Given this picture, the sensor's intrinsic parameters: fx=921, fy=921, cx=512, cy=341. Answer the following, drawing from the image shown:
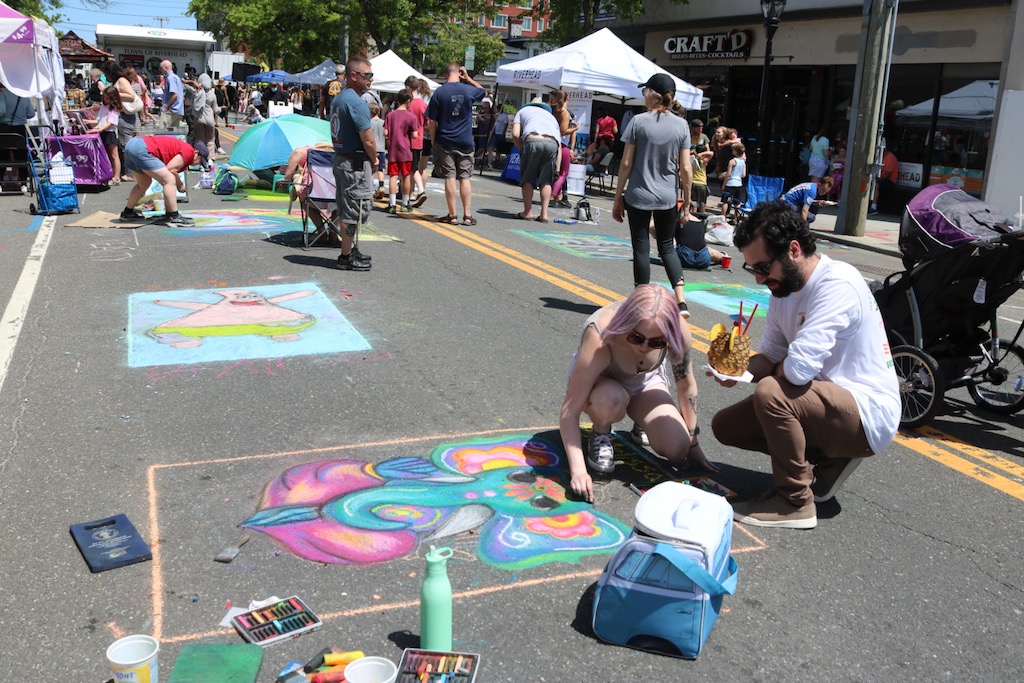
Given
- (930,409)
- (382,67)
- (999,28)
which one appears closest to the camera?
(930,409)

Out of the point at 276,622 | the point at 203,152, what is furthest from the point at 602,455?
the point at 203,152

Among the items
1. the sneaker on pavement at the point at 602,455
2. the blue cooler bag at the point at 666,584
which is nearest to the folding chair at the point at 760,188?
the sneaker on pavement at the point at 602,455

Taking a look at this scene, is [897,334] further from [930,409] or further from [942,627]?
[942,627]

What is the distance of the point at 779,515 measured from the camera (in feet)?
13.0

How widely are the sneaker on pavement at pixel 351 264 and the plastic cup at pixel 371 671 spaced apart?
6430mm

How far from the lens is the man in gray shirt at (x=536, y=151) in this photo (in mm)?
13188

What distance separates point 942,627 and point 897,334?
2812mm

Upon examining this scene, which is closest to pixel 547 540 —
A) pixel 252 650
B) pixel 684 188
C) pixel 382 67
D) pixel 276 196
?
pixel 252 650

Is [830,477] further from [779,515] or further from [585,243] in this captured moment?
[585,243]

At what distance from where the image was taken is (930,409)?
535 cm

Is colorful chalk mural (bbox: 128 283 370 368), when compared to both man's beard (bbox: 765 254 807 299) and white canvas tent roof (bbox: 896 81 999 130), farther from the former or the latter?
white canvas tent roof (bbox: 896 81 999 130)

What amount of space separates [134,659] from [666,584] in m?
1.62

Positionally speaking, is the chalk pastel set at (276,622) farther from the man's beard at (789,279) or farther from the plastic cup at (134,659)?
the man's beard at (789,279)

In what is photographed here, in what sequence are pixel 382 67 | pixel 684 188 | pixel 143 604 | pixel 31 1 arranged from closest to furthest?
1. pixel 143 604
2. pixel 684 188
3. pixel 382 67
4. pixel 31 1
